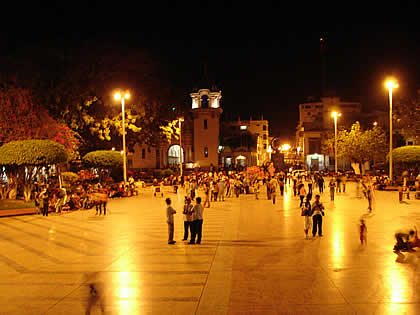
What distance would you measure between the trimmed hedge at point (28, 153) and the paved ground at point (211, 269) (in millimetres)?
6813

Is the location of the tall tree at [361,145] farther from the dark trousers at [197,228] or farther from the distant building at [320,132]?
the dark trousers at [197,228]

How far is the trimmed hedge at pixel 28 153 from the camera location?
2109 centimetres

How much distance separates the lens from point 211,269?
8.72 meters

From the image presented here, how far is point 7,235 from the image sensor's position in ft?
44.1

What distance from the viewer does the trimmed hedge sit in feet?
69.2

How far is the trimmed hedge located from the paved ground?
22.4ft

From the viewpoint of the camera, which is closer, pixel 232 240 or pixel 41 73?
pixel 232 240

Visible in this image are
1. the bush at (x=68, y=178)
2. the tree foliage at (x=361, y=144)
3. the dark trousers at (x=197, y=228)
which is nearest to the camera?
the dark trousers at (x=197, y=228)

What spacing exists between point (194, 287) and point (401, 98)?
32.8 meters

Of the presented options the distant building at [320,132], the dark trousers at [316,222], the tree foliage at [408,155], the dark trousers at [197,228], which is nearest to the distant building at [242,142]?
the distant building at [320,132]

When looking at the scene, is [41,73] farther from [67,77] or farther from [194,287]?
[194,287]

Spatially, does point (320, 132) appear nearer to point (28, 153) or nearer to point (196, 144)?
point (196, 144)

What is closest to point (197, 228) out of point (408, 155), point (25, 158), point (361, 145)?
point (25, 158)

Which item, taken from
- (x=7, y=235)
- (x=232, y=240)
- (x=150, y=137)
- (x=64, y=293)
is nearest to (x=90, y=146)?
(x=150, y=137)
